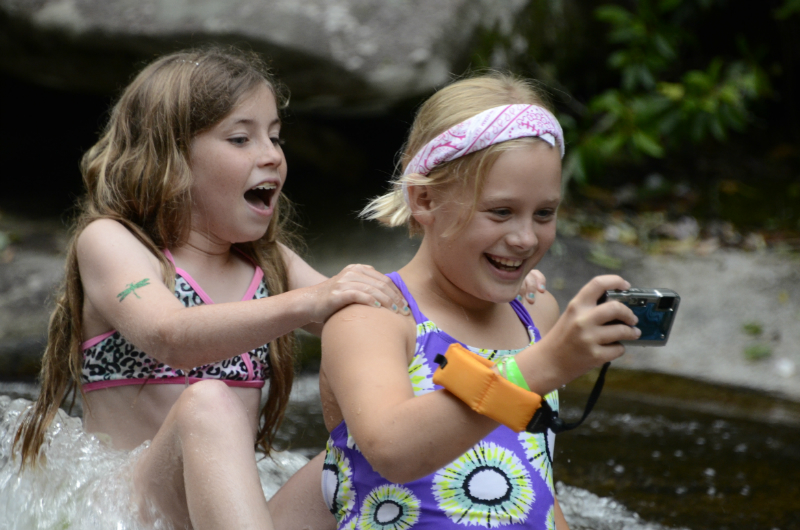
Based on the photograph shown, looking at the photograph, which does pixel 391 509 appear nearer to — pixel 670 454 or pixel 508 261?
pixel 508 261

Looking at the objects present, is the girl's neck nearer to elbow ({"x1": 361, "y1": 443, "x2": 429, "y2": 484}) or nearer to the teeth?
the teeth

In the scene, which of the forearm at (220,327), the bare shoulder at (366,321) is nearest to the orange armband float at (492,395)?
the bare shoulder at (366,321)

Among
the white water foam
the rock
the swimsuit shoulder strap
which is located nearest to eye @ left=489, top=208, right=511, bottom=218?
the swimsuit shoulder strap

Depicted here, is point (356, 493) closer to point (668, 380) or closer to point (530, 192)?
point (530, 192)

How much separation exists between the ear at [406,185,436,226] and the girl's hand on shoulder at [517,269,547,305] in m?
0.35

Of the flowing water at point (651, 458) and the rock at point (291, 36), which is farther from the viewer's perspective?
the rock at point (291, 36)

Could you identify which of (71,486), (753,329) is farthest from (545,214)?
(753,329)

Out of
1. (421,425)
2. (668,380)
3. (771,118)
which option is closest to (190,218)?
(421,425)

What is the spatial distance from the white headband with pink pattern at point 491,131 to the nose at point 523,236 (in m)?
0.15

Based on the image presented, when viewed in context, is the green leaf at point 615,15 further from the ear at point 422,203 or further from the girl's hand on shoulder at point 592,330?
the girl's hand on shoulder at point 592,330

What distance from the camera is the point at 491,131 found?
143cm

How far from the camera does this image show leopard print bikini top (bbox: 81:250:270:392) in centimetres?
191

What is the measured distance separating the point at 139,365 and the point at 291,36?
81.5 inches

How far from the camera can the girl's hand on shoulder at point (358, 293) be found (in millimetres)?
1442
